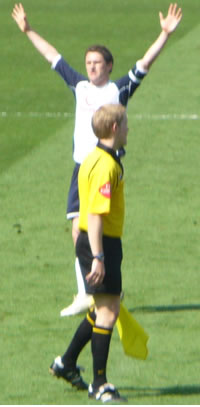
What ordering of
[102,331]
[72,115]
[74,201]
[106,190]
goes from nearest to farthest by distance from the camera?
[106,190]
[102,331]
[74,201]
[72,115]

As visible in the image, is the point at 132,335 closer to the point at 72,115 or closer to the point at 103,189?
the point at 103,189

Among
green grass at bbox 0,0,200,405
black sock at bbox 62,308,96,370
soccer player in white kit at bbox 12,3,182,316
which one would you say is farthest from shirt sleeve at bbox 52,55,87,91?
black sock at bbox 62,308,96,370

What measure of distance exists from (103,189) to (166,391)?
160 centimetres

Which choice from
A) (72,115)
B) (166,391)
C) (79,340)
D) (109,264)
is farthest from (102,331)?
(72,115)

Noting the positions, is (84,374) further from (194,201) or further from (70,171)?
(70,171)

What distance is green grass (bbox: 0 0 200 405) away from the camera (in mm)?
8289

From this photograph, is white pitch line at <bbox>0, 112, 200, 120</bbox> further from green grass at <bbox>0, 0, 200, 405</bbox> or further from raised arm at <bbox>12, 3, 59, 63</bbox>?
raised arm at <bbox>12, 3, 59, 63</bbox>

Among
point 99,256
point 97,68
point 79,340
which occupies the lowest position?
point 79,340

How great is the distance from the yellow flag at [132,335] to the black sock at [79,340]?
224 mm

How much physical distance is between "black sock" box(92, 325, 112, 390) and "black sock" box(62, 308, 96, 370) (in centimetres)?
21

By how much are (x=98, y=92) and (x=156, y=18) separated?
1672cm

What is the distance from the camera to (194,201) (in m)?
13.4

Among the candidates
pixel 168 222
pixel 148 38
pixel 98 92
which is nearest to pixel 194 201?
pixel 168 222

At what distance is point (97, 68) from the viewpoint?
8938mm
